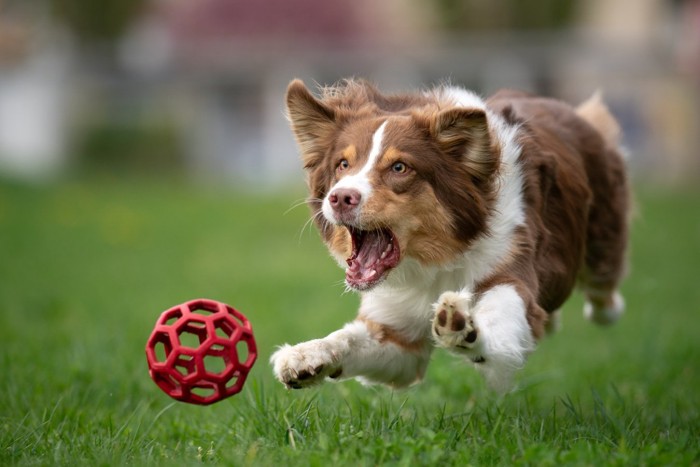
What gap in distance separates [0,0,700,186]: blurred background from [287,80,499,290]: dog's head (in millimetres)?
22140

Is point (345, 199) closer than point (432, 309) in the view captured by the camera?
Yes

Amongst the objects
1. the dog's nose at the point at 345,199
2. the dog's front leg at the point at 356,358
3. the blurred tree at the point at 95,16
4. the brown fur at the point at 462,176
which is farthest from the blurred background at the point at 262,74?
the dog's nose at the point at 345,199

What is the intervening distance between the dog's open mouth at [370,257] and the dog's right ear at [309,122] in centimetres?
61

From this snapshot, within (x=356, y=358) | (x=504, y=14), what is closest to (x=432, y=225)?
(x=356, y=358)

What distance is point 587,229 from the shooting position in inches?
234

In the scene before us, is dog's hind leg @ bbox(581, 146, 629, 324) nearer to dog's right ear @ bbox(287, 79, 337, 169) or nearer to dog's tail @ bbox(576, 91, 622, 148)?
dog's tail @ bbox(576, 91, 622, 148)

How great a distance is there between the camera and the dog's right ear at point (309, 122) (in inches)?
198

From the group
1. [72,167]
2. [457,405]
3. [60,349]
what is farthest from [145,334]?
[72,167]

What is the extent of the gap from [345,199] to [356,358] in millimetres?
901

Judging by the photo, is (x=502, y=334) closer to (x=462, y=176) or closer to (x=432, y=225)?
(x=432, y=225)

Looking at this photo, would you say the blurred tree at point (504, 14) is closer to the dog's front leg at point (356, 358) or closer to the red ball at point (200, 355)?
the dog's front leg at point (356, 358)

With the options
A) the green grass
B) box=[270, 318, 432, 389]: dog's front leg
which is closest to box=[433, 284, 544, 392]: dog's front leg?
the green grass

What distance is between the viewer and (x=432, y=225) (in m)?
4.64

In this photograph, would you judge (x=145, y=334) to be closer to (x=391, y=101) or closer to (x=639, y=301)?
(x=391, y=101)
